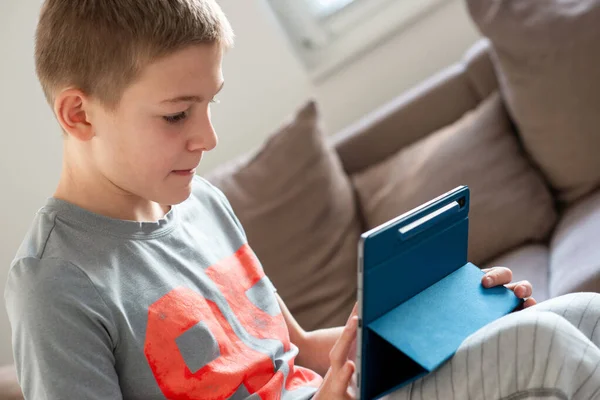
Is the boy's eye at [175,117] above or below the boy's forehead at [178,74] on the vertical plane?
below

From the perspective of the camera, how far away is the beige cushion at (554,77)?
1782mm

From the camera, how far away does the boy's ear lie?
39.8 inches

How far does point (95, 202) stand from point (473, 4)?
1212mm

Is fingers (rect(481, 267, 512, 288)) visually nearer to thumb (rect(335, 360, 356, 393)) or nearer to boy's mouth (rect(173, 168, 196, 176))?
thumb (rect(335, 360, 356, 393))

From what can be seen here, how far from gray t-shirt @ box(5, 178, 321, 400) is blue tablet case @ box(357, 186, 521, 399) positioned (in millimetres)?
215

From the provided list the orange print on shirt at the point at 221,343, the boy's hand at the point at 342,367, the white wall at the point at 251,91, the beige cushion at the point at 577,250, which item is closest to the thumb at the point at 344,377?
the boy's hand at the point at 342,367

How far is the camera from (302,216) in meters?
1.93

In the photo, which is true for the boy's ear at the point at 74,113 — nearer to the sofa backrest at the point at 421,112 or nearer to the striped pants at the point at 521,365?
the striped pants at the point at 521,365

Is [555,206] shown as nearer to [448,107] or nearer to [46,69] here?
[448,107]

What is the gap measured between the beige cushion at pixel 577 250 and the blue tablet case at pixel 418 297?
444mm

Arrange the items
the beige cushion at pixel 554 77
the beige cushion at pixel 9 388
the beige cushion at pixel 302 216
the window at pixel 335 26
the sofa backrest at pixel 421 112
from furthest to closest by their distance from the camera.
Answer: the window at pixel 335 26
the sofa backrest at pixel 421 112
the beige cushion at pixel 302 216
the beige cushion at pixel 554 77
the beige cushion at pixel 9 388

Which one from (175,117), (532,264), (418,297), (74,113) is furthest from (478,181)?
(74,113)

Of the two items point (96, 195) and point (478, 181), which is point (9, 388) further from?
point (478, 181)

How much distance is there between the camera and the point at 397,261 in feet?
3.10
